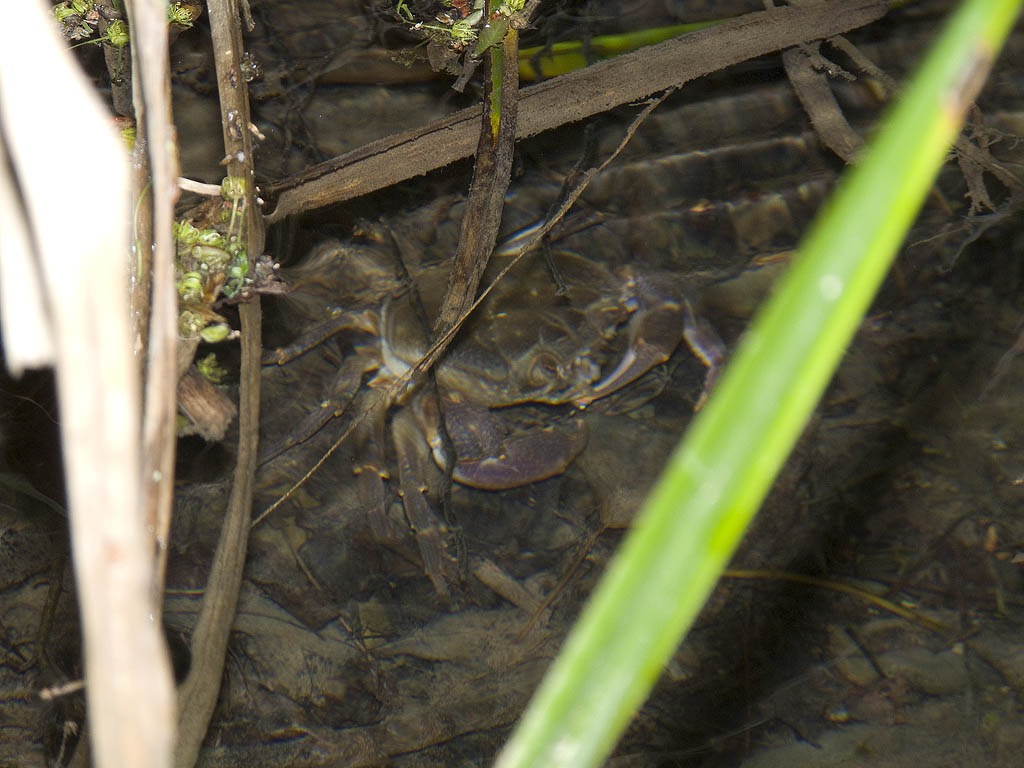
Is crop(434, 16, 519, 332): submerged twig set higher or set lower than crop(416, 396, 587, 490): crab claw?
higher

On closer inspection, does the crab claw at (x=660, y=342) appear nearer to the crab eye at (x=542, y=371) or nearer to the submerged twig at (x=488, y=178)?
the crab eye at (x=542, y=371)

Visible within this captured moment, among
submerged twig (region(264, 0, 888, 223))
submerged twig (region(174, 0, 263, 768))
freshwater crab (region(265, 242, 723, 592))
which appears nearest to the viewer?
submerged twig (region(174, 0, 263, 768))

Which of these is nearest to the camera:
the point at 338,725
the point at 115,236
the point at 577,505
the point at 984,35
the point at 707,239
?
the point at 984,35

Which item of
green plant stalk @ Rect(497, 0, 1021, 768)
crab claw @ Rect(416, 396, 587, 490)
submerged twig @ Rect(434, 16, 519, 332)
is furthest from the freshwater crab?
green plant stalk @ Rect(497, 0, 1021, 768)

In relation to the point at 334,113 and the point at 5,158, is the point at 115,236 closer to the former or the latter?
the point at 5,158

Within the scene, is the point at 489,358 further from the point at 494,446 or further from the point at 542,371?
the point at 494,446

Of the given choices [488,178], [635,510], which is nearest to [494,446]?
[635,510]

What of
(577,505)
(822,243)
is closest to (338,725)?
(577,505)

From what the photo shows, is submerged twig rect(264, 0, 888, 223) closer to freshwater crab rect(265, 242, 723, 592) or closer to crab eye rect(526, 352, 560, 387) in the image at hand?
freshwater crab rect(265, 242, 723, 592)
